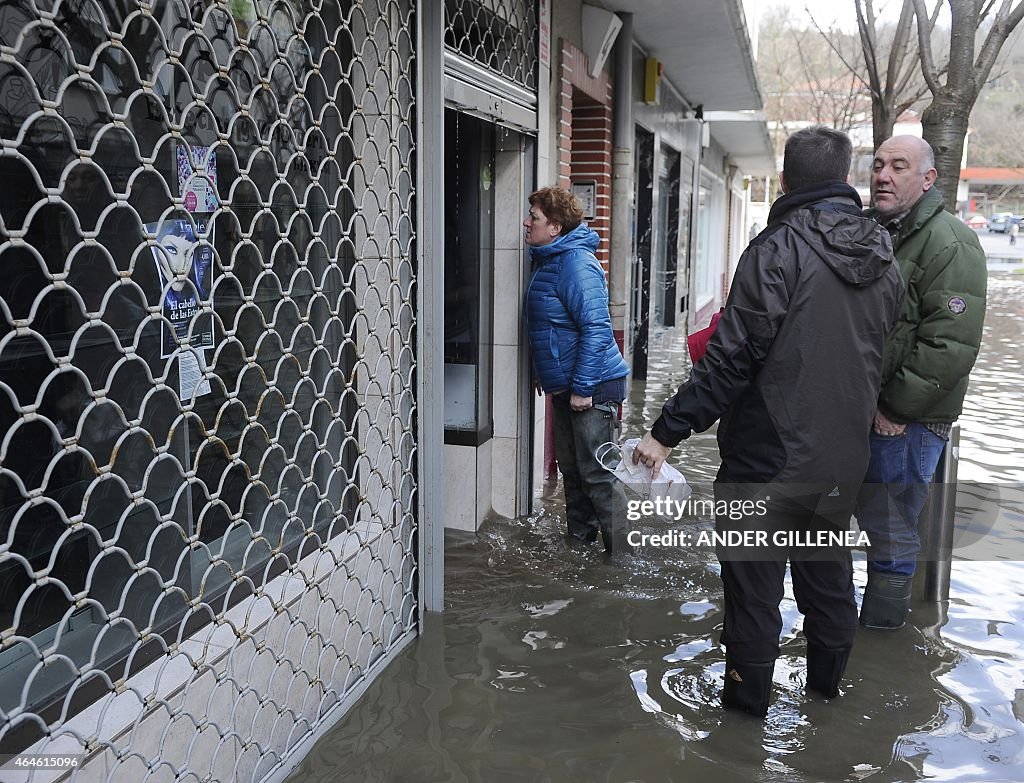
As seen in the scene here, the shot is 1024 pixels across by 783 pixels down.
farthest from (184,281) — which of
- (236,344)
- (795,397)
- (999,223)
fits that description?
(999,223)

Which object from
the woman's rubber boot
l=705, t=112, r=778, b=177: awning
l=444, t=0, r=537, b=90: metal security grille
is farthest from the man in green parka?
l=705, t=112, r=778, b=177: awning

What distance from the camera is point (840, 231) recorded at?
2969 mm

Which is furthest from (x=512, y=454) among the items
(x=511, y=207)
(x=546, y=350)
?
(x=511, y=207)

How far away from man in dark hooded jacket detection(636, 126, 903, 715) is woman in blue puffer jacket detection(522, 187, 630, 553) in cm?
134

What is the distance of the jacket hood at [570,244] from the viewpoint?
447cm

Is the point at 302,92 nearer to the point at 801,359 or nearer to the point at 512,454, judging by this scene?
the point at 801,359

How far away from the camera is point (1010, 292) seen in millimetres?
22141

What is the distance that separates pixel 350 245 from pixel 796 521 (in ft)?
5.92

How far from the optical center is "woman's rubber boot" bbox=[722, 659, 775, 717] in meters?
3.14

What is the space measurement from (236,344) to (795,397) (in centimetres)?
172

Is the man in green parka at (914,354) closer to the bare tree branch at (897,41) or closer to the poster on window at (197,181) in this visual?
the poster on window at (197,181)

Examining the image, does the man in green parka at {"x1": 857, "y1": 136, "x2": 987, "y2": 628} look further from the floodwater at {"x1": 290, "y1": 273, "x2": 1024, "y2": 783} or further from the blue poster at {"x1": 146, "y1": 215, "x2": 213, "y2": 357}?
the blue poster at {"x1": 146, "y1": 215, "x2": 213, "y2": 357}

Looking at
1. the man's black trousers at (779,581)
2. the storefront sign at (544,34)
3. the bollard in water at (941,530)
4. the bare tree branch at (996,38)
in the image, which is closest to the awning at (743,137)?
the bare tree branch at (996,38)

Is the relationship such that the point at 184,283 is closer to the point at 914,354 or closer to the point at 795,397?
the point at 795,397
